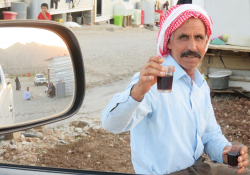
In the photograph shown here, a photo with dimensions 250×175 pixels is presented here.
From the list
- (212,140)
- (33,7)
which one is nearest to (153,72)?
(212,140)

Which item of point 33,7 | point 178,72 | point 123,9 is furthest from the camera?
point 123,9

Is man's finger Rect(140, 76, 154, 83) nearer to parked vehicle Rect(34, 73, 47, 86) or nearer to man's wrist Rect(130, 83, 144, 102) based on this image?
man's wrist Rect(130, 83, 144, 102)

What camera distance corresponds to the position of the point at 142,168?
→ 6.82ft

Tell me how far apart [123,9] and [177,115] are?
1912 centimetres

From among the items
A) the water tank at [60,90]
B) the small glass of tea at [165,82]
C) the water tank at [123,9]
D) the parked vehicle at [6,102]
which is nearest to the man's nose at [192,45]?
the small glass of tea at [165,82]

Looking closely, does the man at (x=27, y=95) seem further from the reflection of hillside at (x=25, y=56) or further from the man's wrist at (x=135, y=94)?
the man's wrist at (x=135, y=94)

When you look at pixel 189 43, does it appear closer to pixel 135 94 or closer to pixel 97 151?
pixel 135 94

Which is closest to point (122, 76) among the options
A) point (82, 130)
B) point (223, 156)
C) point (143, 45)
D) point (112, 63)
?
point (112, 63)

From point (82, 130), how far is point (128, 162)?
1169 mm

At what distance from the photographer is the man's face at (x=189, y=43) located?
220 centimetres

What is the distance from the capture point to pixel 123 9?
810 inches

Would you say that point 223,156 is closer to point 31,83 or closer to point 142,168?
point 142,168

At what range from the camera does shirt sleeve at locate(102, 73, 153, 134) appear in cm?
176

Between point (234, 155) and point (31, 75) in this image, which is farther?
point (234, 155)
